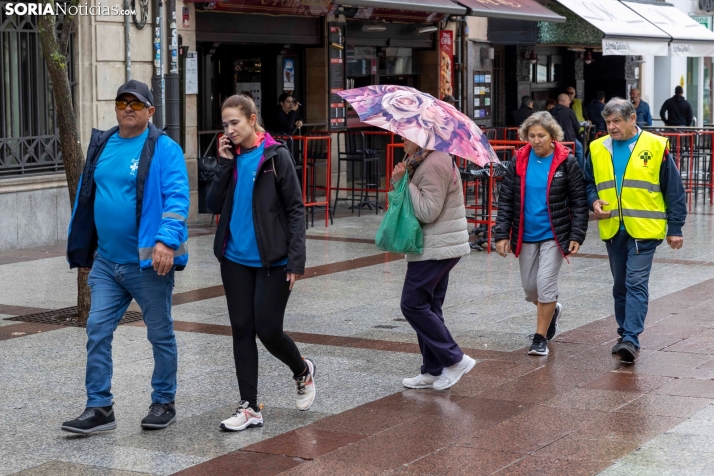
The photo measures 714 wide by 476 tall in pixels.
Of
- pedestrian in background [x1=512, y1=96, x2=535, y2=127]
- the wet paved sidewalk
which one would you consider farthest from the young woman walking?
pedestrian in background [x1=512, y1=96, x2=535, y2=127]

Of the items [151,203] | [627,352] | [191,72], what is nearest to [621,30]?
[191,72]

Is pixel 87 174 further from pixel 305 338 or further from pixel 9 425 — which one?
pixel 305 338

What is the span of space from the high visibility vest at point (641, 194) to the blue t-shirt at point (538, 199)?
0.40 metres

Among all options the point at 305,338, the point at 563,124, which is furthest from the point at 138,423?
the point at 563,124

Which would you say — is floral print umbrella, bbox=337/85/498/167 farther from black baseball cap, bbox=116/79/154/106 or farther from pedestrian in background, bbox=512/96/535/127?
pedestrian in background, bbox=512/96/535/127

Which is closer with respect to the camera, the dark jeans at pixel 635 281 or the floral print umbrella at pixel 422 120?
the floral print umbrella at pixel 422 120

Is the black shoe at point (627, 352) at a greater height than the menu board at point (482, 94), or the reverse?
the menu board at point (482, 94)

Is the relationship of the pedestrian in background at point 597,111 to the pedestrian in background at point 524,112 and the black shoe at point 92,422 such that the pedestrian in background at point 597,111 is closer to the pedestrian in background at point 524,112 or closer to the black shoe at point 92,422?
the pedestrian in background at point 524,112

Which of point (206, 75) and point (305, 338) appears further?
point (206, 75)

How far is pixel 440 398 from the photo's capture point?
258 inches

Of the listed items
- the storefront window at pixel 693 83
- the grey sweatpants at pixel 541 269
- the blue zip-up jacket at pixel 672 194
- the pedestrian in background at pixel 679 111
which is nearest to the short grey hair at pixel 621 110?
the blue zip-up jacket at pixel 672 194

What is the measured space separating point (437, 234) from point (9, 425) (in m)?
2.48

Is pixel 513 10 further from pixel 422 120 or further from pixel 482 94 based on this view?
pixel 422 120

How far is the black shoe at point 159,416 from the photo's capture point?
19.1 feet
